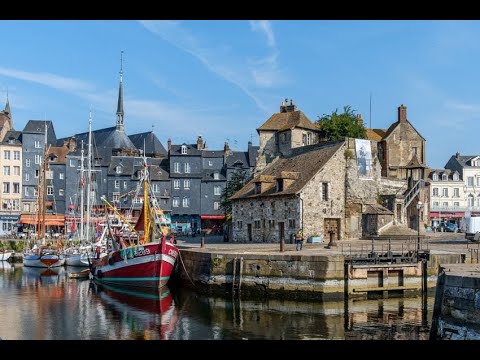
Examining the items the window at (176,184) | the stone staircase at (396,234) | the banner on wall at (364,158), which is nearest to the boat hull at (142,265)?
the stone staircase at (396,234)

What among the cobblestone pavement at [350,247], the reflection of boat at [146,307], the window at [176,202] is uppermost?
the window at [176,202]

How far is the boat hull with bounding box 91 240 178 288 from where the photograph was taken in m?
34.3

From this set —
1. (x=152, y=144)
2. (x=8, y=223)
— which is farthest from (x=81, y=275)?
(x=152, y=144)

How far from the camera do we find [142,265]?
3544cm

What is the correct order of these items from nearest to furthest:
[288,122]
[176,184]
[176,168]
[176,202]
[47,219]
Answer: [288,122]
[47,219]
[176,202]
[176,184]
[176,168]

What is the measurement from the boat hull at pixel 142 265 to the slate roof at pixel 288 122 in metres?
23.3

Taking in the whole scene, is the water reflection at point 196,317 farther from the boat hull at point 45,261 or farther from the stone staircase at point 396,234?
the boat hull at point 45,261

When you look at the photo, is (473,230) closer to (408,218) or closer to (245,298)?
(408,218)

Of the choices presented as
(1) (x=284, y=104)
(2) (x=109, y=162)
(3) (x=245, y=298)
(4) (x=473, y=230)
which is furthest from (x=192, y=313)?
(2) (x=109, y=162)

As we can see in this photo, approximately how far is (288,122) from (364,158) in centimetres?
1130

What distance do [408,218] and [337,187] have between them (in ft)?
35.6

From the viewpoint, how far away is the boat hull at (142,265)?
34.3 metres

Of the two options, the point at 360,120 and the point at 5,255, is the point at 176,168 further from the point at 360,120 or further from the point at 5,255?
the point at 5,255
